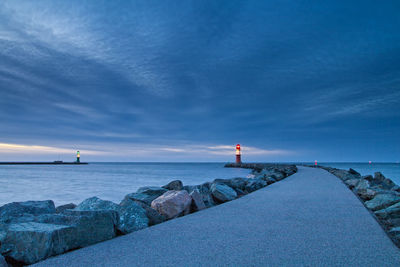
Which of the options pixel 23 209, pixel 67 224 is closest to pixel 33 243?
pixel 67 224

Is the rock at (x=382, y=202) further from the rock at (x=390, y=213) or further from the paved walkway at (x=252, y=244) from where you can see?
the paved walkway at (x=252, y=244)

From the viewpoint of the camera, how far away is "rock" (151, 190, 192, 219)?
4602 mm

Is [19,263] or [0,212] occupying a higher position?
[0,212]

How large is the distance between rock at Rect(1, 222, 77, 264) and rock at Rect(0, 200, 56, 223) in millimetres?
914

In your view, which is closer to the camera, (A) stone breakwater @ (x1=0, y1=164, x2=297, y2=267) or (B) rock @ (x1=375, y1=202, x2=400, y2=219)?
(A) stone breakwater @ (x1=0, y1=164, x2=297, y2=267)

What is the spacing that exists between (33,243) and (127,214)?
1.30 m

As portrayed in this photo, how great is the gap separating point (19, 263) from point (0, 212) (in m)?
1.63

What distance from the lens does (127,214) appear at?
381cm

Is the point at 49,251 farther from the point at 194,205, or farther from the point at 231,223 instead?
the point at 194,205

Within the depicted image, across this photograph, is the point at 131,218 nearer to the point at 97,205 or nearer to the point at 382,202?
the point at 97,205

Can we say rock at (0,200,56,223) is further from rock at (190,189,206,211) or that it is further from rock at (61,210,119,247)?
rock at (190,189,206,211)

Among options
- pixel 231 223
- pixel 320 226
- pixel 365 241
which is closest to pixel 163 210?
pixel 231 223

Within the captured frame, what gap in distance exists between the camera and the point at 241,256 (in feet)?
8.70

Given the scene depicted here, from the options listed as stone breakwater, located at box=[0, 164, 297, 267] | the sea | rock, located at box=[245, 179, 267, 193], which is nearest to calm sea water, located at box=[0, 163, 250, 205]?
the sea
